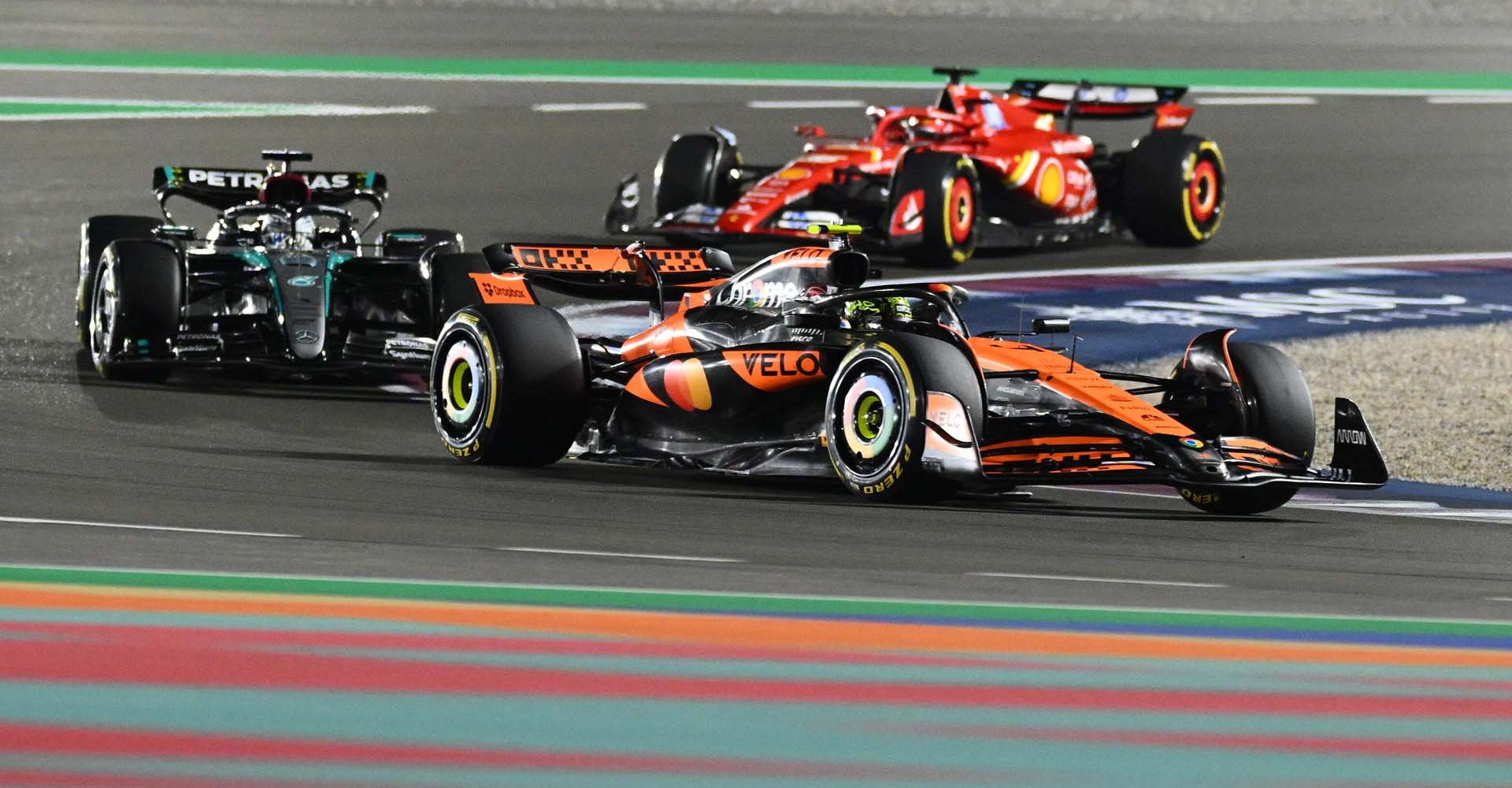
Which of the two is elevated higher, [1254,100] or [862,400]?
[1254,100]

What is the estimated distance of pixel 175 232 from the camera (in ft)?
46.5

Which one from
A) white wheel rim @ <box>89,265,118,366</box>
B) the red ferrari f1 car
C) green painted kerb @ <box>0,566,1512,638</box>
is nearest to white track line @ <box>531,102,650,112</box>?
the red ferrari f1 car

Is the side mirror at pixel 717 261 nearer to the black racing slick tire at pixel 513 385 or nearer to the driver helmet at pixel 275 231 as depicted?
the black racing slick tire at pixel 513 385

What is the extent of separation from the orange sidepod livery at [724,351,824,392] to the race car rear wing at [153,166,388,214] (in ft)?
16.4

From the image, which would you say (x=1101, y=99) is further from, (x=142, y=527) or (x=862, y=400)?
(x=142, y=527)

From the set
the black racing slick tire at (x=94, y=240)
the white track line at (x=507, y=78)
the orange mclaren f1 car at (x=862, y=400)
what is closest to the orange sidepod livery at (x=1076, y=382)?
the orange mclaren f1 car at (x=862, y=400)

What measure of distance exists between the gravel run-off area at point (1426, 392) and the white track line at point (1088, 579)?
3454 millimetres

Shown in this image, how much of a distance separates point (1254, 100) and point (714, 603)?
2336cm

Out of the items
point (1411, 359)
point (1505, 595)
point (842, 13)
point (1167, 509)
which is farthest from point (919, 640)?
point (842, 13)

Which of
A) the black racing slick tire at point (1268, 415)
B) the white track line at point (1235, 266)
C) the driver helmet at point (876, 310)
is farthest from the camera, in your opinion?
the white track line at point (1235, 266)

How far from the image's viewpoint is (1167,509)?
10586 millimetres

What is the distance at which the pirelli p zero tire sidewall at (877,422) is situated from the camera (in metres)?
9.53

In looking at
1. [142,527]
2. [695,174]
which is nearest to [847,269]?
[142,527]

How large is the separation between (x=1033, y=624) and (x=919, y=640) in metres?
0.50
